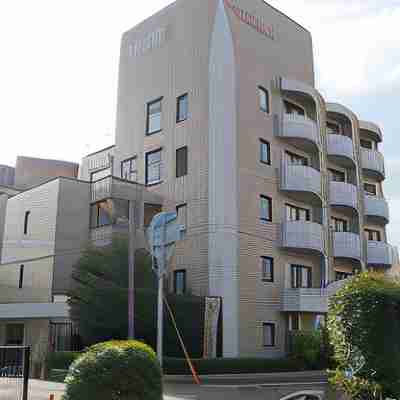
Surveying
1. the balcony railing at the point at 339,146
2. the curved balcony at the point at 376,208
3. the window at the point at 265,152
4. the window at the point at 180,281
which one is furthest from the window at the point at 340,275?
the window at the point at 180,281

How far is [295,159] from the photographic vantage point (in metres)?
36.3

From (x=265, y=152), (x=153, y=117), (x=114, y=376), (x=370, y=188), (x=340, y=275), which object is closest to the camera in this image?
(x=114, y=376)

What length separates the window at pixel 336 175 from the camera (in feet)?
130

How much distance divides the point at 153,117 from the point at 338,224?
46.9 feet

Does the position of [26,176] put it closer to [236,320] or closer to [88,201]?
[88,201]

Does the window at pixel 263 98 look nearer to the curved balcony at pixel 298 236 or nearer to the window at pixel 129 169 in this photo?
the curved balcony at pixel 298 236

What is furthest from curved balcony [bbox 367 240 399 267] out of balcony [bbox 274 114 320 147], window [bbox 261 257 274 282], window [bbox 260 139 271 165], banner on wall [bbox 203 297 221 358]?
banner on wall [bbox 203 297 221 358]

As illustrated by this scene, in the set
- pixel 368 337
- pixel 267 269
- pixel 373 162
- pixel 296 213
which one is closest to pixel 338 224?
pixel 296 213

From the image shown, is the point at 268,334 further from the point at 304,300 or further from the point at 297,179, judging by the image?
the point at 297,179

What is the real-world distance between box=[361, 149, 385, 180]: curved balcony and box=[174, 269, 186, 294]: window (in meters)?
17.7

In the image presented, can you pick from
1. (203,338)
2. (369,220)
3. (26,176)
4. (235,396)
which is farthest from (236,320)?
(26,176)

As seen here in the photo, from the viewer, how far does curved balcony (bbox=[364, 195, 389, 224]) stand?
41.3 metres

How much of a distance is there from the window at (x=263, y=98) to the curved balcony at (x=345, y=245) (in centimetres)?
916

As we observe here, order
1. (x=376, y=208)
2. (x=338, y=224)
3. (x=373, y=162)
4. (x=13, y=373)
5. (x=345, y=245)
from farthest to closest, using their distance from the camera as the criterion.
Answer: (x=373, y=162) < (x=376, y=208) < (x=338, y=224) < (x=345, y=245) < (x=13, y=373)
